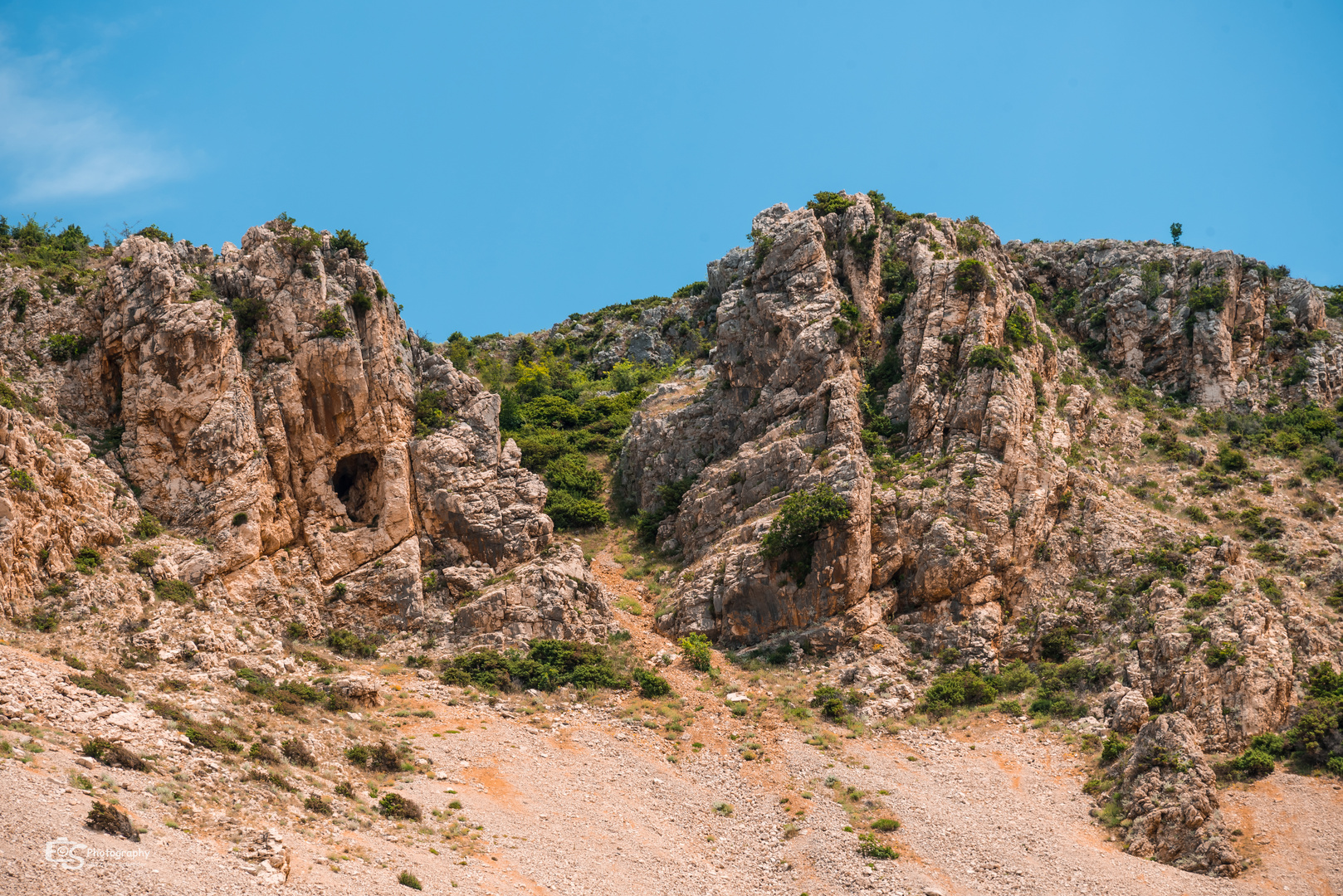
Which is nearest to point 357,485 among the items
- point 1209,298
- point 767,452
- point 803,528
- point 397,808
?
point 767,452

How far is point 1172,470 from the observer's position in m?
65.4

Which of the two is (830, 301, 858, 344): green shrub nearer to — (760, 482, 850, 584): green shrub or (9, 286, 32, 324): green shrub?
(760, 482, 850, 584): green shrub

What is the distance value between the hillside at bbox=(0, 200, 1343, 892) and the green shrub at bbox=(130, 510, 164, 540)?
201 mm

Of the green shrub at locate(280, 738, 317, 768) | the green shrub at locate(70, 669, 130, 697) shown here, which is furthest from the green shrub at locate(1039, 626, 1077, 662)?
the green shrub at locate(70, 669, 130, 697)

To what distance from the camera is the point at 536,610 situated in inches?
2216

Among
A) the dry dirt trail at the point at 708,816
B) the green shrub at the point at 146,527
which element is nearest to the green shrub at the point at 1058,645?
the dry dirt trail at the point at 708,816

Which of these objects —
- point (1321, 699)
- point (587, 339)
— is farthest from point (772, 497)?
point (587, 339)

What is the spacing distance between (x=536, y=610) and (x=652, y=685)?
7.75 meters

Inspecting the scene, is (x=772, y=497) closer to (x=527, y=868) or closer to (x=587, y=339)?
(x=527, y=868)

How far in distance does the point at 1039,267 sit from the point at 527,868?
65259 millimetres

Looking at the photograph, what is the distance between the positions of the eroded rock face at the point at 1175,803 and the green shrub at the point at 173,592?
4099cm

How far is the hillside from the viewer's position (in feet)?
137

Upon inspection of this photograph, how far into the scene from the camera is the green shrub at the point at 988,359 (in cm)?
6178

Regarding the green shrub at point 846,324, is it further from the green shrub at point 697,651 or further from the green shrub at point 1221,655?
the green shrub at point 1221,655
